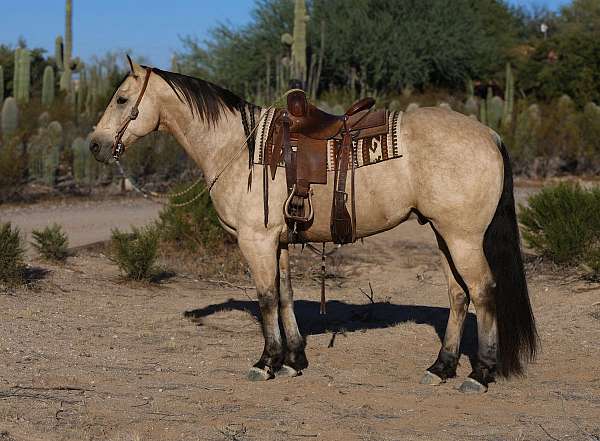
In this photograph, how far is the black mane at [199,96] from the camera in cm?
621

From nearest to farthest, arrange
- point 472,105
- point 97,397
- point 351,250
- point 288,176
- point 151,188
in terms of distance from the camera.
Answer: point 97,397 < point 288,176 < point 351,250 < point 151,188 < point 472,105

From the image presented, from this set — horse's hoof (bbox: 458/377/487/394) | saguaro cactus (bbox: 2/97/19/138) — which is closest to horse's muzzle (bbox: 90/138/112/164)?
horse's hoof (bbox: 458/377/487/394)

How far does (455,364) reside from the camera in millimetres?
6172

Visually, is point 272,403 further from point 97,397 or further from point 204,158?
point 204,158

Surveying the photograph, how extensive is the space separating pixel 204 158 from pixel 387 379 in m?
1.86

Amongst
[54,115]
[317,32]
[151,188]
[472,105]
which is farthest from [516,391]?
[317,32]

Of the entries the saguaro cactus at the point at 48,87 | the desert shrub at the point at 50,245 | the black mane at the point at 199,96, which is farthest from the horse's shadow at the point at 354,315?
the saguaro cactus at the point at 48,87

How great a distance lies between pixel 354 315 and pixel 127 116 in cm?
298

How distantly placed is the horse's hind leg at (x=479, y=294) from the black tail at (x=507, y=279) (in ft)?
0.32

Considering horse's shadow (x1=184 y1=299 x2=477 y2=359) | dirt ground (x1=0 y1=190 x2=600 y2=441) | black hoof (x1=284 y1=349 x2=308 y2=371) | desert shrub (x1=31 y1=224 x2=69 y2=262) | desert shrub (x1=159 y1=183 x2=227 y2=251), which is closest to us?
dirt ground (x1=0 y1=190 x2=600 y2=441)

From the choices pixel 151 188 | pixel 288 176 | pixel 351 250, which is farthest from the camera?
pixel 151 188

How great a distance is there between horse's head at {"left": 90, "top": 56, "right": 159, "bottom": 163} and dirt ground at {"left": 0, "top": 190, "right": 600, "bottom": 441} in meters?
1.46

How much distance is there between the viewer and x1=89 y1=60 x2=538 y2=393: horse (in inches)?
228

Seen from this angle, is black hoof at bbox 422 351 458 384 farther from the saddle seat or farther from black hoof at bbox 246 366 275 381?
the saddle seat
